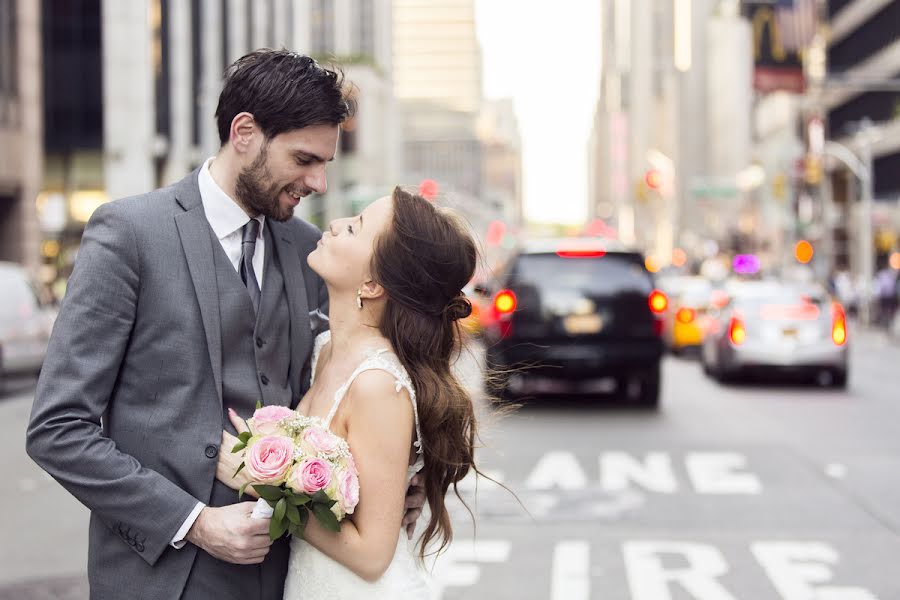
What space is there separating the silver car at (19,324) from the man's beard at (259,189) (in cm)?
1574

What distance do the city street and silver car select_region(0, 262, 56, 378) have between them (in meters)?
3.06

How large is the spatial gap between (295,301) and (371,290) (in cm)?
23

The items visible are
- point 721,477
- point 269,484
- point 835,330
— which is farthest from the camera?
point 835,330

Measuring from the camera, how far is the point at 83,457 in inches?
111

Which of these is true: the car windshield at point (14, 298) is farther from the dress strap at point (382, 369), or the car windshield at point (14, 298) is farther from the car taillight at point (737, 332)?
the dress strap at point (382, 369)

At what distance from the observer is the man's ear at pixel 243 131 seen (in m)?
3.09

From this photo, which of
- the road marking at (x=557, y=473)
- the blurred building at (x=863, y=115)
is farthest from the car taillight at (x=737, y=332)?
the blurred building at (x=863, y=115)

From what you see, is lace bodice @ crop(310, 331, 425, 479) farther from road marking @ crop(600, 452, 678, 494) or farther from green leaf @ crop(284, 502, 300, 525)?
road marking @ crop(600, 452, 678, 494)

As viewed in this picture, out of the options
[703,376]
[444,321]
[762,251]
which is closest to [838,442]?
[703,376]

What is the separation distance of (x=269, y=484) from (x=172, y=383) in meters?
0.38

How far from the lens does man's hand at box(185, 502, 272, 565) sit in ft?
9.45

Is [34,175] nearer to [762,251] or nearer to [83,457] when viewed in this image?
[83,457]

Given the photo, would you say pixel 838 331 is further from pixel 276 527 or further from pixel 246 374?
pixel 276 527

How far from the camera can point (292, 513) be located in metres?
2.84
